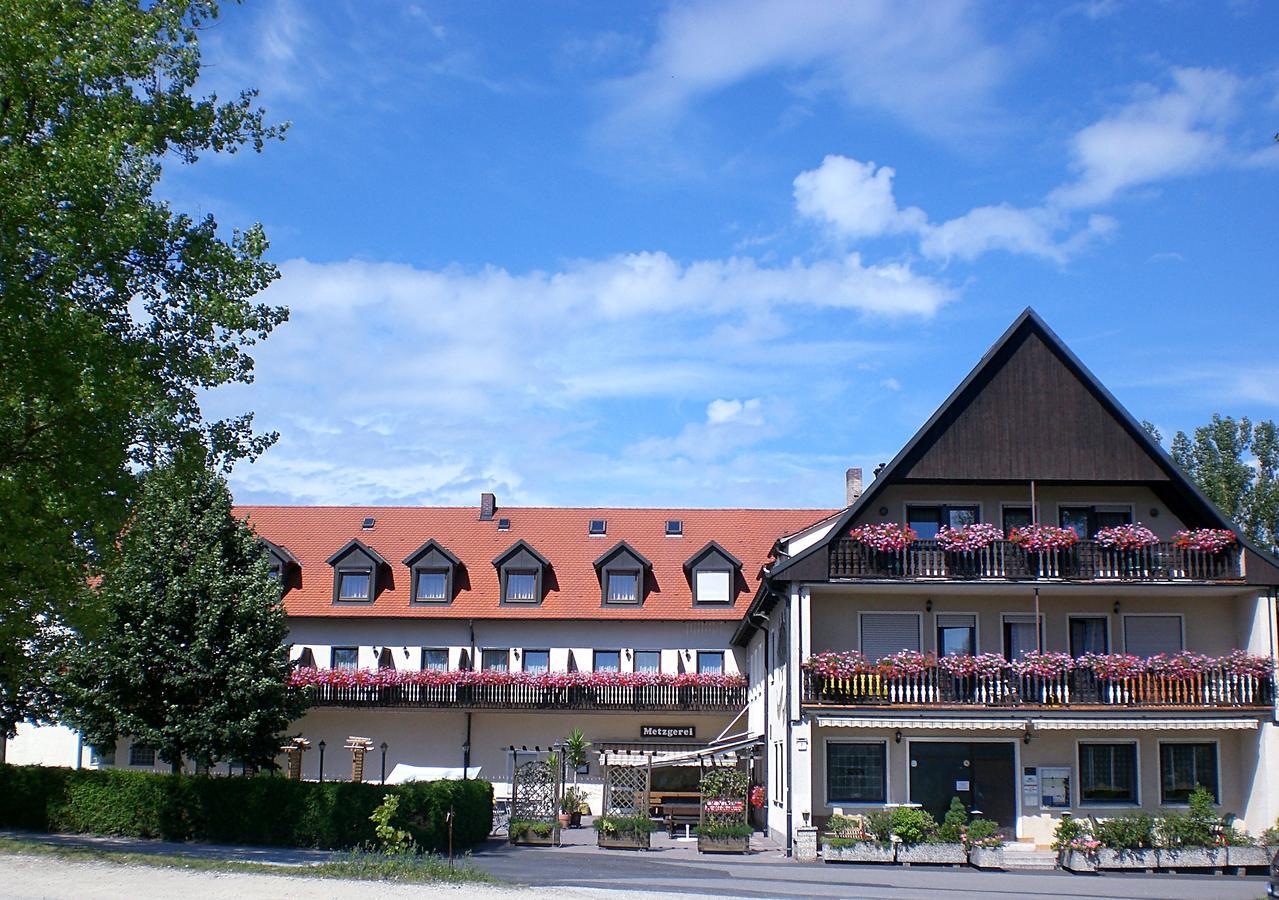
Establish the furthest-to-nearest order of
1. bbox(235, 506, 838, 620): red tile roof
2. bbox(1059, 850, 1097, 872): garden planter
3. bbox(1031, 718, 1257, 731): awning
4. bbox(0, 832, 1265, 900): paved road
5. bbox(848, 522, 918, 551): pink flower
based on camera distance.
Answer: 1. bbox(235, 506, 838, 620): red tile roof
2. bbox(848, 522, 918, 551): pink flower
3. bbox(1031, 718, 1257, 731): awning
4. bbox(1059, 850, 1097, 872): garden planter
5. bbox(0, 832, 1265, 900): paved road

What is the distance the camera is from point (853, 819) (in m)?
29.6

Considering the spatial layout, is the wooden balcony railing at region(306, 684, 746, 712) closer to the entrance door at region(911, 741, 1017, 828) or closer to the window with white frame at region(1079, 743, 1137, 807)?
the entrance door at region(911, 741, 1017, 828)

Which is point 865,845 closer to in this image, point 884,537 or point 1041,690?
point 1041,690

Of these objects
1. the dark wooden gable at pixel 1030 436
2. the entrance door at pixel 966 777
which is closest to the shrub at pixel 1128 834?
the entrance door at pixel 966 777

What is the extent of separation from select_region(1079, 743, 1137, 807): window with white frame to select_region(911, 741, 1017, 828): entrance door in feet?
6.31

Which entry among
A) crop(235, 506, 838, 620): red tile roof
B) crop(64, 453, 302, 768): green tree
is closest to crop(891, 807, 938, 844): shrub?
crop(235, 506, 838, 620): red tile roof

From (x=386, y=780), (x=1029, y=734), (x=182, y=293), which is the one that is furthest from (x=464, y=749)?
(x=182, y=293)

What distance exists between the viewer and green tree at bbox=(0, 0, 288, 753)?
20969 mm

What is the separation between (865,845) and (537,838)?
27.9ft

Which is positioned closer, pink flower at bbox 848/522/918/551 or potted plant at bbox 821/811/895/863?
potted plant at bbox 821/811/895/863

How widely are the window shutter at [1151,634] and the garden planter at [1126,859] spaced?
579cm

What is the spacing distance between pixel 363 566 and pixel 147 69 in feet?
81.1

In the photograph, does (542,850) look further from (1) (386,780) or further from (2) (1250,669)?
(2) (1250,669)

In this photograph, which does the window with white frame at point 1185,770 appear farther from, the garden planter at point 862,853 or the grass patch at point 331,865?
the grass patch at point 331,865
